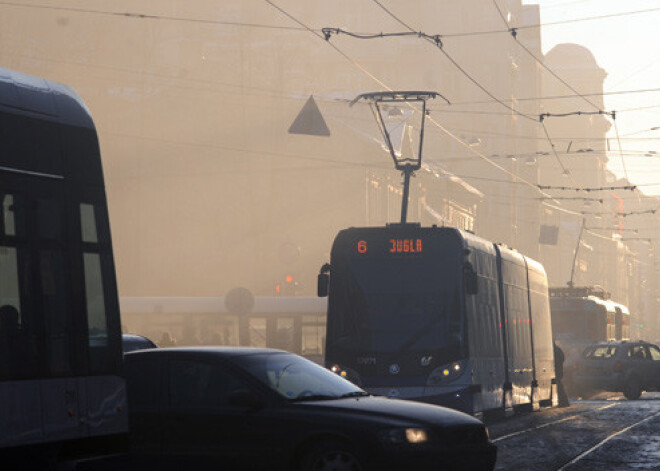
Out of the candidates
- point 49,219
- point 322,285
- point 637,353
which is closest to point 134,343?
point 322,285

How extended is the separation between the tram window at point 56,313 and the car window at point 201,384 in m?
2.14

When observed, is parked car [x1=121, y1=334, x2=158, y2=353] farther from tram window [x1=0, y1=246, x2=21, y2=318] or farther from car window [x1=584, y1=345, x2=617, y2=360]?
car window [x1=584, y1=345, x2=617, y2=360]

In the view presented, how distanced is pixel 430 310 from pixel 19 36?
54543 mm

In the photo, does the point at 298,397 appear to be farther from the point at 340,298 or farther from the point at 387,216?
the point at 387,216

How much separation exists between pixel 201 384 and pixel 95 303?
78.6 inches

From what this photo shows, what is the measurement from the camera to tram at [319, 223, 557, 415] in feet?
65.9

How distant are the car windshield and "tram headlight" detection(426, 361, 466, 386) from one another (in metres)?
7.75

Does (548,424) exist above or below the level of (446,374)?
below

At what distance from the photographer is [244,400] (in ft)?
37.3

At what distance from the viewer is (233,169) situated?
64.2 metres

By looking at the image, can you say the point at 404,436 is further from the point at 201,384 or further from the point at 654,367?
the point at 654,367

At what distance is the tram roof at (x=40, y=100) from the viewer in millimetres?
9626

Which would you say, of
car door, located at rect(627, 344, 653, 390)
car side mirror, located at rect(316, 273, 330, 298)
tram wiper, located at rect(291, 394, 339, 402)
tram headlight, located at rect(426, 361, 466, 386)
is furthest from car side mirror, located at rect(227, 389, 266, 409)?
car door, located at rect(627, 344, 653, 390)

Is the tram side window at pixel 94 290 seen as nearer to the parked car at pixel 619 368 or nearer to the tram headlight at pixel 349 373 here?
the tram headlight at pixel 349 373
